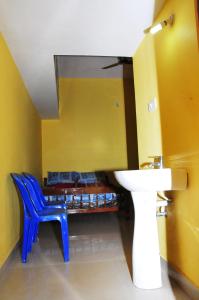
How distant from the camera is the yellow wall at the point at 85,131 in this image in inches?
203

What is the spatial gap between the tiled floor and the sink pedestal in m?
0.07

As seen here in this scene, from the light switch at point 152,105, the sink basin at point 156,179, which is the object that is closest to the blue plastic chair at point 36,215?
the sink basin at point 156,179

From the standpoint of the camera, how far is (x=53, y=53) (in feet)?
8.46

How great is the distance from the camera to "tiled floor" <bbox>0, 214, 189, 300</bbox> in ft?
5.35

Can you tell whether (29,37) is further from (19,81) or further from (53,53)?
(19,81)

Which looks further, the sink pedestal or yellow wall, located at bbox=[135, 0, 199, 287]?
the sink pedestal

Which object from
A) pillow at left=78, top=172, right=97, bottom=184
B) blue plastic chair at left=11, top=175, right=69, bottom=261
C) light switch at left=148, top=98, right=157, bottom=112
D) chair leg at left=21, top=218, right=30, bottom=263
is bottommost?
chair leg at left=21, top=218, right=30, bottom=263

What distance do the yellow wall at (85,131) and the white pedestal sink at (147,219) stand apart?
3479 mm

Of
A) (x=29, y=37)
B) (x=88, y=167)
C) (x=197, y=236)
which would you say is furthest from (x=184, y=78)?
(x=88, y=167)

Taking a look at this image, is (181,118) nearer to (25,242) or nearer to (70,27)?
(70,27)

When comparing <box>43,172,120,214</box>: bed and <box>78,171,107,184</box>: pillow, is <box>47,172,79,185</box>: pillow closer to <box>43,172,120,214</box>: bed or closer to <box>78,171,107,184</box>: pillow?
<box>78,171,107,184</box>: pillow

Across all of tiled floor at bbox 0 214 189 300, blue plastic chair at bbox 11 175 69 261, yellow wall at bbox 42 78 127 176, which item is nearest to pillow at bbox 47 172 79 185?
yellow wall at bbox 42 78 127 176

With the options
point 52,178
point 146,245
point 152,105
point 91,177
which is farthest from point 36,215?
point 91,177

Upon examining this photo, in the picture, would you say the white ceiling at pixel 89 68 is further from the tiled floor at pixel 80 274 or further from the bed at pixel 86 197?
the tiled floor at pixel 80 274
